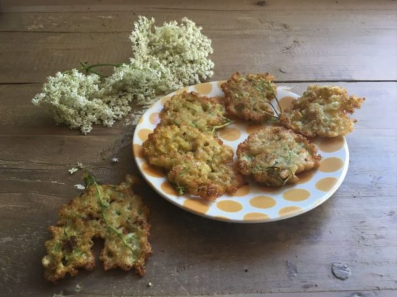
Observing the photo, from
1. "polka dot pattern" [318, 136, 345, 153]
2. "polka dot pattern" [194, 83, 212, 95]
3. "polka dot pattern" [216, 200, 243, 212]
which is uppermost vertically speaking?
"polka dot pattern" [194, 83, 212, 95]

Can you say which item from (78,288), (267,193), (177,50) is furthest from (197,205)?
(177,50)

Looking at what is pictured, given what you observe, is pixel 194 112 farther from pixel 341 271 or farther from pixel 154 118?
pixel 341 271

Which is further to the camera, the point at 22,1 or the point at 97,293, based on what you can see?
the point at 22,1

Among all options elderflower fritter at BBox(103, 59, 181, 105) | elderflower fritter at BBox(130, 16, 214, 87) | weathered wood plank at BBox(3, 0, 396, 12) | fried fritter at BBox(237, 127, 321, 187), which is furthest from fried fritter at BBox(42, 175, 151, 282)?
weathered wood plank at BBox(3, 0, 396, 12)

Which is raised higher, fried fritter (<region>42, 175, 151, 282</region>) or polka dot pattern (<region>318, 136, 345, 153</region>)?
polka dot pattern (<region>318, 136, 345, 153</region>)

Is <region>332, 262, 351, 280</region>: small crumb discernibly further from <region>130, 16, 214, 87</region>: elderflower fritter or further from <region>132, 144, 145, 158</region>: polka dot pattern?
<region>130, 16, 214, 87</region>: elderflower fritter

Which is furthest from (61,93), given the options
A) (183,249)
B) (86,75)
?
(183,249)

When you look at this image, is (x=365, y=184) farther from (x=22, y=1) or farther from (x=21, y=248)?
(x=22, y=1)
